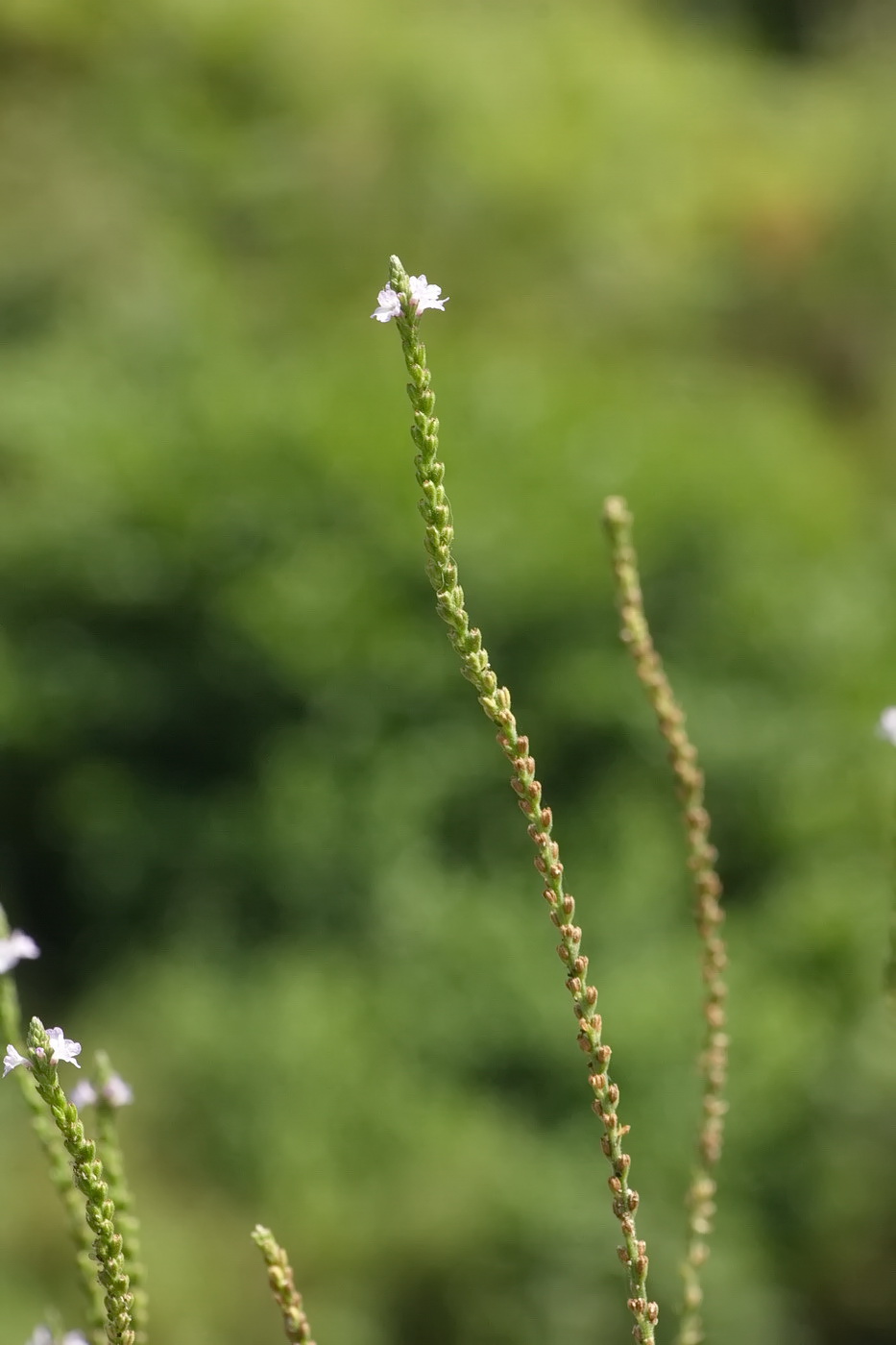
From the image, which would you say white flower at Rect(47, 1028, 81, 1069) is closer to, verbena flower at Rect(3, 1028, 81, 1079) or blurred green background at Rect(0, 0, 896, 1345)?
verbena flower at Rect(3, 1028, 81, 1079)

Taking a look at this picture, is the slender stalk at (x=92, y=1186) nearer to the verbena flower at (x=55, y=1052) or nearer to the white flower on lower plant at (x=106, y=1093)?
the verbena flower at (x=55, y=1052)

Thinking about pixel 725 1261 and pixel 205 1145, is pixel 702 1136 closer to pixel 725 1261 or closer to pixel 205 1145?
pixel 725 1261

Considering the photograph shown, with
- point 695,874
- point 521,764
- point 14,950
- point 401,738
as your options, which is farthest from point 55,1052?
point 401,738

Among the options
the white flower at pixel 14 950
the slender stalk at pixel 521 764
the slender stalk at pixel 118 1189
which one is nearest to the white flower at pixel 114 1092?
the slender stalk at pixel 118 1189

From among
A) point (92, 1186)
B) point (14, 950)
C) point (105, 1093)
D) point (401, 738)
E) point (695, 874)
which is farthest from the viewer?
point (401, 738)

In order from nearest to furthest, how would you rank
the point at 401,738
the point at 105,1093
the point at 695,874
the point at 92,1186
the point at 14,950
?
the point at 92,1186 < the point at 14,950 < the point at 105,1093 < the point at 695,874 < the point at 401,738

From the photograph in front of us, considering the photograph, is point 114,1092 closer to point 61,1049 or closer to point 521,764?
point 61,1049

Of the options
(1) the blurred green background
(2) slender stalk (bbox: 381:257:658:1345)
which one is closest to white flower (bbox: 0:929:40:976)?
(2) slender stalk (bbox: 381:257:658:1345)
